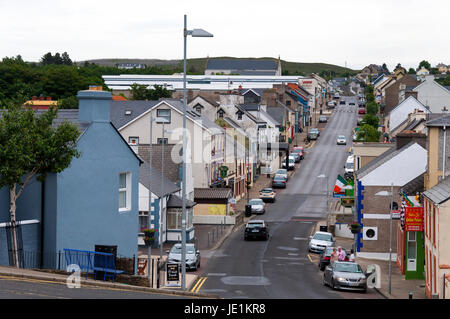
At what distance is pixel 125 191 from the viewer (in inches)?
1296

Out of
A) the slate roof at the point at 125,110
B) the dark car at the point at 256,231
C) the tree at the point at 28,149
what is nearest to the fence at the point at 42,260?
the tree at the point at 28,149

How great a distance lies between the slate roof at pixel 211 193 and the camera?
6860 cm

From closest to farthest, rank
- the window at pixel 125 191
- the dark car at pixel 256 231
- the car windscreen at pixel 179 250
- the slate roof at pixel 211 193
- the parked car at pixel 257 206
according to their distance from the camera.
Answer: the window at pixel 125 191, the car windscreen at pixel 179 250, the dark car at pixel 256 231, the slate roof at pixel 211 193, the parked car at pixel 257 206

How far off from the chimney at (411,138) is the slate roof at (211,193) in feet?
65.9

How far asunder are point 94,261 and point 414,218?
17.7 m

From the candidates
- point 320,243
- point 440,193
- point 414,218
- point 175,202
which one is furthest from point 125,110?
point 440,193

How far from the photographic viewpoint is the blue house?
2842cm

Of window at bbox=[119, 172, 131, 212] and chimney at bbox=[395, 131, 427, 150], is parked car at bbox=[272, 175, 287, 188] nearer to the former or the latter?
chimney at bbox=[395, 131, 427, 150]

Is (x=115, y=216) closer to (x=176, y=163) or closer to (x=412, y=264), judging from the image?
(x=412, y=264)

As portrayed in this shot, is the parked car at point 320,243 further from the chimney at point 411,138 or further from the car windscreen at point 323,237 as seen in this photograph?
the chimney at point 411,138

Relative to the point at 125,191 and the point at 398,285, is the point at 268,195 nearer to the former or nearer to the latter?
the point at 398,285

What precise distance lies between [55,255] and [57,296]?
8.93 metres

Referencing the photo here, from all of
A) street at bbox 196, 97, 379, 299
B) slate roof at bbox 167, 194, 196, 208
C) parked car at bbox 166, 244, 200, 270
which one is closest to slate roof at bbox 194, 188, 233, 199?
street at bbox 196, 97, 379, 299
